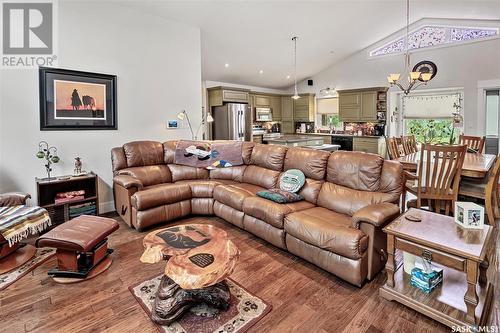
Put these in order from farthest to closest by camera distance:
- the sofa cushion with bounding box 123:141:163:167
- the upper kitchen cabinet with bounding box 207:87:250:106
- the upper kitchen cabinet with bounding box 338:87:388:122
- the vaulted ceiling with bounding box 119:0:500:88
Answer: the upper kitchen cabinet with bounding box 338:87:388:122 → the upper kitchen cabinet with bounding box 207:87:250:106 → the vaulted ceiling with bounding box 119:0:500:88 → the sofa cushion with bounding box 123:141:163:167

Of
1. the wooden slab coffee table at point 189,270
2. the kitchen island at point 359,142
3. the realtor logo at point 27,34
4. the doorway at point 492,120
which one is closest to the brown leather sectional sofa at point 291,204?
the wooden slab coffee table at point 189,270

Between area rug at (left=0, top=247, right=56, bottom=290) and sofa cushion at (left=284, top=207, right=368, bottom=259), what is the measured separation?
252cm

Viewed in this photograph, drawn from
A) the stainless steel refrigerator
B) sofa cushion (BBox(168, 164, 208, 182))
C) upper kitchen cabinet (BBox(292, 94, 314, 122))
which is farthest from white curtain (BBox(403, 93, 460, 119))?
sofa cushion (BBox(168, 164, 208, 182))

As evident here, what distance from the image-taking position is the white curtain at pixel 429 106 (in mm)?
6488

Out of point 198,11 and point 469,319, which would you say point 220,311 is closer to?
point 469,319

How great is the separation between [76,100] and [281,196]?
3263 mm

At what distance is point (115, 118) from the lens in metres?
4.36

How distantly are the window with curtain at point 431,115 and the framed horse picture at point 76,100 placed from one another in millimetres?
6601

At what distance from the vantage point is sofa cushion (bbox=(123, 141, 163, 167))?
4160 mm

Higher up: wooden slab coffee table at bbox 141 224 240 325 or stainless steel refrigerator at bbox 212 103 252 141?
stainless steel refrigerator at bbox 212 103 252 141

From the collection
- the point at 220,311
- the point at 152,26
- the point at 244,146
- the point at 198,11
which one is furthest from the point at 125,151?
the point at 220,311

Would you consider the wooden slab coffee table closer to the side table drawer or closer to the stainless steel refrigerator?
the side table drawer

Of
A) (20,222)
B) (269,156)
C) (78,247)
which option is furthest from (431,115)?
(20,222)

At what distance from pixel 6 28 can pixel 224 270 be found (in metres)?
4.12
